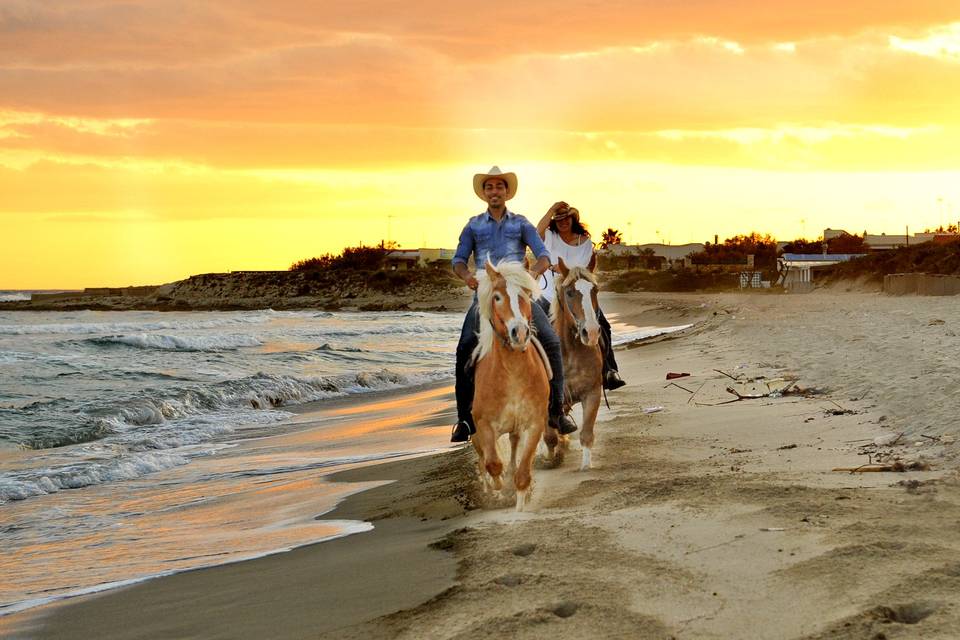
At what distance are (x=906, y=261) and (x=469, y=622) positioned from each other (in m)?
67.6

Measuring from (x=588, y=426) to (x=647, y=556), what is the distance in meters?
3.74

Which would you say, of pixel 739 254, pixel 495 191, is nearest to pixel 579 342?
pixel 495 191

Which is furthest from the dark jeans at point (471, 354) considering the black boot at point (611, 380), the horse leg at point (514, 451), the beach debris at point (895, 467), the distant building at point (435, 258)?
the distant building at point (435, 258)

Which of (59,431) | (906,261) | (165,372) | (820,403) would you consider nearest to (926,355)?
(820,403)

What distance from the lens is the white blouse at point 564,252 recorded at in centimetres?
941

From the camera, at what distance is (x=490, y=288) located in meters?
7.43

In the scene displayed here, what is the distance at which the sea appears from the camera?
7.63 metres

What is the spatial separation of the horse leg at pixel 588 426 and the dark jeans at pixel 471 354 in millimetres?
783

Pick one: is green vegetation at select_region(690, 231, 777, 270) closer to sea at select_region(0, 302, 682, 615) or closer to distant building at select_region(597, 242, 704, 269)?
distant building at select_region(597, 242, 704, 269)

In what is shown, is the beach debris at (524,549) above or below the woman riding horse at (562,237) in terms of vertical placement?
below

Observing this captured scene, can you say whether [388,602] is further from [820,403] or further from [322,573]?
[820,403]

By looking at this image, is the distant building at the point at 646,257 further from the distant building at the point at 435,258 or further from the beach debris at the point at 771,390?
the beach debris at the point at 771,390

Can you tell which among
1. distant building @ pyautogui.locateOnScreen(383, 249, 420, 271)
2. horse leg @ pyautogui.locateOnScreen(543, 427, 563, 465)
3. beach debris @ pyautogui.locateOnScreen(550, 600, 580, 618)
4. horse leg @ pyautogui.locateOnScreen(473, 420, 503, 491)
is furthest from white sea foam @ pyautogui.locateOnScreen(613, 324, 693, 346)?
distant building @ pyautogui.locateOnScreen(383, 249, 420, 271)

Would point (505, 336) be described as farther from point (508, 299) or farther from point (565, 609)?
point (565, 609)
